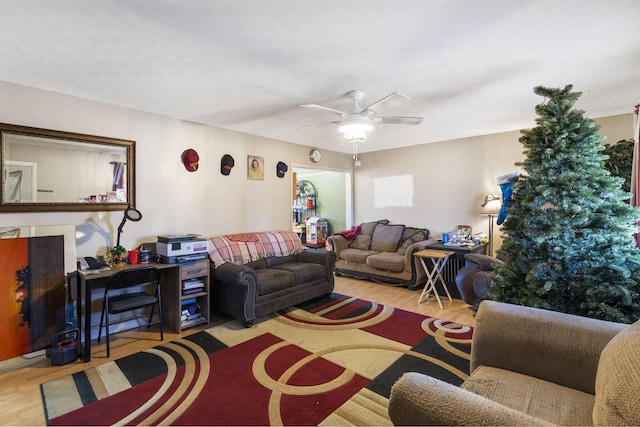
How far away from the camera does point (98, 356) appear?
2.63 m

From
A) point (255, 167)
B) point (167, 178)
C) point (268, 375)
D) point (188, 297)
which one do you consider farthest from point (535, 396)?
point (255, 167)

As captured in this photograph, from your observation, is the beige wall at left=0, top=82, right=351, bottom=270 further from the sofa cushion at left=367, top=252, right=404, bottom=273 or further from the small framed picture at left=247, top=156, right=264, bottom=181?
the sofa cushion at left=367, top=252, right=404, bottom=273

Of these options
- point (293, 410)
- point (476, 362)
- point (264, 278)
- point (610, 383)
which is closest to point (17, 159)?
point (264, 278)

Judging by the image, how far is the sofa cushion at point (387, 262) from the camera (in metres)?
4.69

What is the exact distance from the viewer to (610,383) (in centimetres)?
97

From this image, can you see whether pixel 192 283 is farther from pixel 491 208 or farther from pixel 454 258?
pixel 491 208

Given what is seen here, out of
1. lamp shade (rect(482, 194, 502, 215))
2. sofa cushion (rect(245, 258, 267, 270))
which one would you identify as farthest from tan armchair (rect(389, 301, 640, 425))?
lamp shade (rect(482, 194, 502, 215))

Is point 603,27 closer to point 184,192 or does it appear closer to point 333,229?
point 184,192

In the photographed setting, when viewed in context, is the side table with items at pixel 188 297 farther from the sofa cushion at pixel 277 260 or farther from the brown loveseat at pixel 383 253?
the brown loveseat at pixel 383 253

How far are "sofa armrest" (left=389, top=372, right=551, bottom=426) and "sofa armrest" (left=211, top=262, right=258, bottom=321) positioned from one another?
234 centimetres

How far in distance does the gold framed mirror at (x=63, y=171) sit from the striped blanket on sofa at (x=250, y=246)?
107 centimetres

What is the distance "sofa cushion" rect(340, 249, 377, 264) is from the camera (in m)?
5.14

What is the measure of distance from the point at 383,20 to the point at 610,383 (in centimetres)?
197

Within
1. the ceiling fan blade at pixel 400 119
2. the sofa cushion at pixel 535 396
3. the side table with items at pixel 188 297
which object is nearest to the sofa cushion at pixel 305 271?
the side table with items at pixel 188 297
